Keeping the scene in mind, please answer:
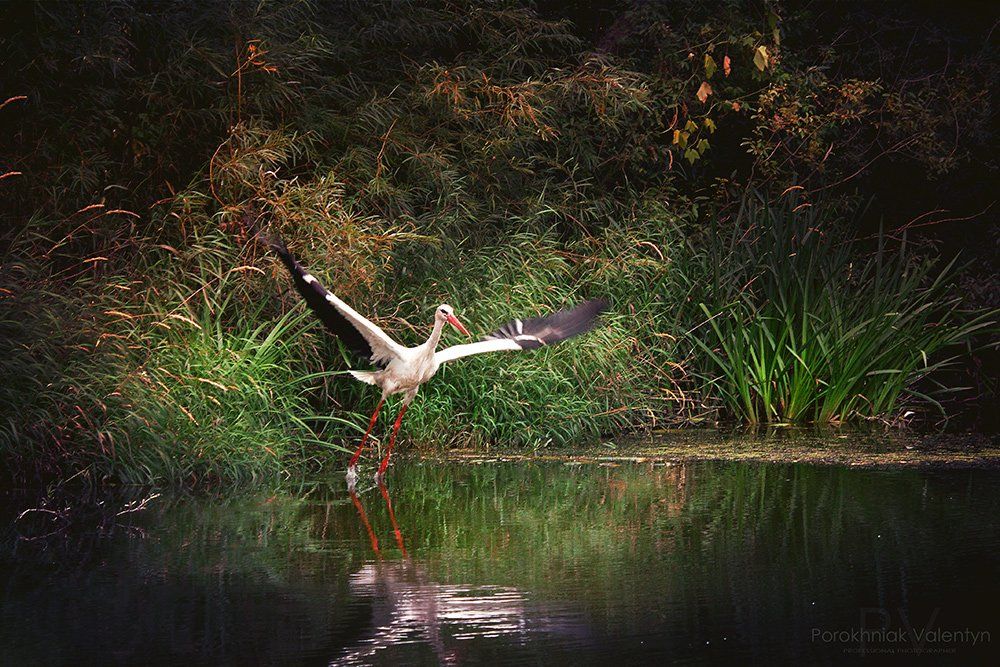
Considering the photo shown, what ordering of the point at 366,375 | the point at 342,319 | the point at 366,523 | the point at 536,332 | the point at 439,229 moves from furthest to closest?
the point at 439,229 < the point at 366,375 < the point at 536,332 < the point at 342,319 < the point at 366,523

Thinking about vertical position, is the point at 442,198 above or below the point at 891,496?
above

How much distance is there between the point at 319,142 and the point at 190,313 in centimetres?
271

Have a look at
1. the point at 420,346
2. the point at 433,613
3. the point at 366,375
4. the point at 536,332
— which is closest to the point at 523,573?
the point at 433,613

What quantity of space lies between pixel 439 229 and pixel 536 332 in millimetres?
2287

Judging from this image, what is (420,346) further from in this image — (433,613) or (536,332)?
(433,613)

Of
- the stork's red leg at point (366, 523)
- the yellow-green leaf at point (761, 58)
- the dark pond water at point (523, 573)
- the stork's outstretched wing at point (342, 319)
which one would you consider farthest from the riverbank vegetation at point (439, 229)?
the dark pond water at point (523, 573)

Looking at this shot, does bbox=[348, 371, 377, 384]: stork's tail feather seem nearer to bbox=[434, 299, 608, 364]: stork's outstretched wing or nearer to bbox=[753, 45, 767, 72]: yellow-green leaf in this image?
bbox=[434, 299, 608, 364]: stork's outstretched wing

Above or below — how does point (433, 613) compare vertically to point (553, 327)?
Answer: below

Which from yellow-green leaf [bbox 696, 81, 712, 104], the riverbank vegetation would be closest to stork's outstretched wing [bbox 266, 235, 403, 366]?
the riverbank vegetation

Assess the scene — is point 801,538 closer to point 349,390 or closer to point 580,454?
point 580,454

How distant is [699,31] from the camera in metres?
12.6

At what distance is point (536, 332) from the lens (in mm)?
8477

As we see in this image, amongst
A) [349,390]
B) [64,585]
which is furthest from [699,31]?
[64,585]

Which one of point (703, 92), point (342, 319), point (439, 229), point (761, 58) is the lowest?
point (342, 319)
